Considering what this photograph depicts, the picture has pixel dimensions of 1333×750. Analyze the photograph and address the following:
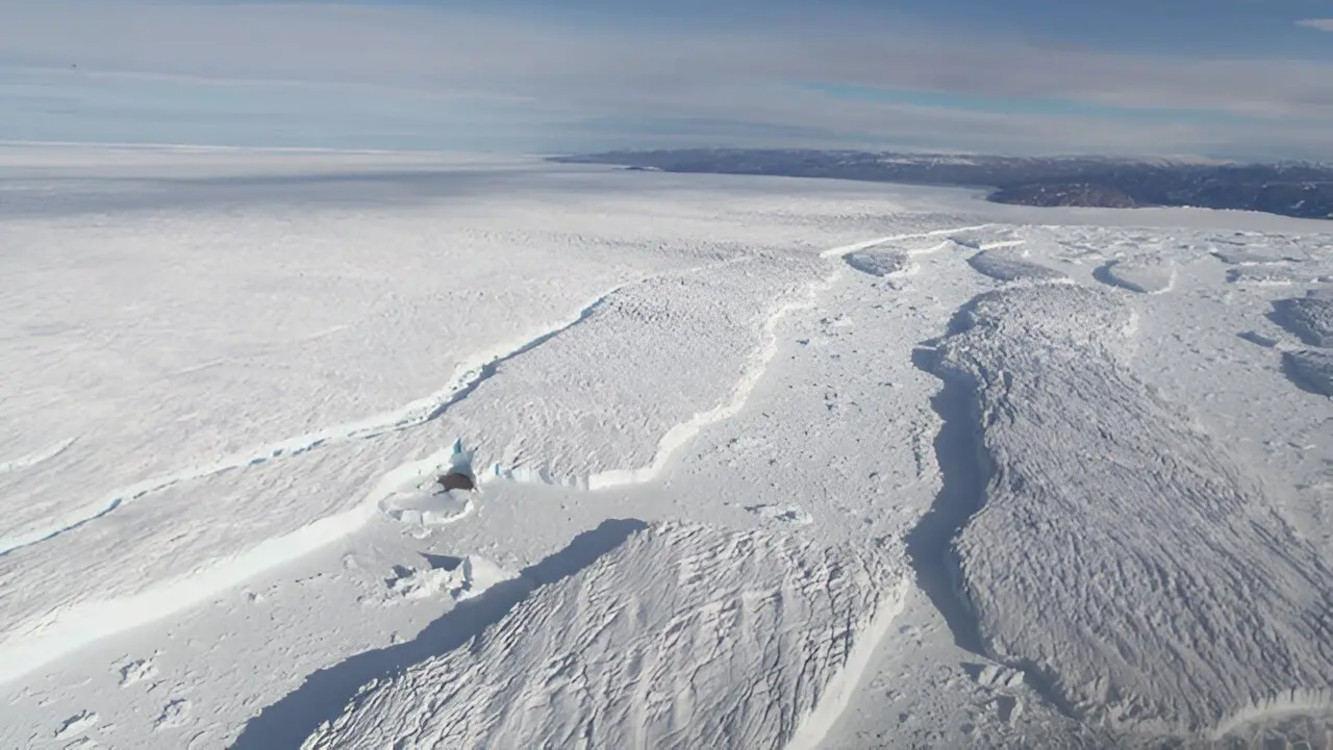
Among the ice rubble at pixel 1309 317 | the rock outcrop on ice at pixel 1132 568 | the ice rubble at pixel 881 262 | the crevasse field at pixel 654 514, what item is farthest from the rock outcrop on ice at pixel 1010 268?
the rock outcrop on ice at pixel 1132 568

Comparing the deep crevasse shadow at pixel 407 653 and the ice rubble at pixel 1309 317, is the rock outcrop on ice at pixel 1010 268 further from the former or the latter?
the deep crevasse shadow at pixel 407 653

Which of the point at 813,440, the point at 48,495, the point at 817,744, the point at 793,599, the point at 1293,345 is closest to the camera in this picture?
the point at 817,744

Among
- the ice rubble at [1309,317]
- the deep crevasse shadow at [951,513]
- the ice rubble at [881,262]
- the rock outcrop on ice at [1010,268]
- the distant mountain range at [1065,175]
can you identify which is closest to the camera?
the deep crevasse shadow at [951,513]

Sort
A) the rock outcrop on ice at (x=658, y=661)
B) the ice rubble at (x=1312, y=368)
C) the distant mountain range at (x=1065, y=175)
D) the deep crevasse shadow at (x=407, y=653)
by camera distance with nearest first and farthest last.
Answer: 1. the rock outcrop on ice at (x=658, y=661)
2. the deep crevasse shadow at (x=407, y=653)
3. the ice rubble at (x=1312, y=368)
4. the distant mountain range at (x=1065, y=175)

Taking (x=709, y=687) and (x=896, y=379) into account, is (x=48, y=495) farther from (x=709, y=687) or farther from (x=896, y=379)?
(x=896, y=379)

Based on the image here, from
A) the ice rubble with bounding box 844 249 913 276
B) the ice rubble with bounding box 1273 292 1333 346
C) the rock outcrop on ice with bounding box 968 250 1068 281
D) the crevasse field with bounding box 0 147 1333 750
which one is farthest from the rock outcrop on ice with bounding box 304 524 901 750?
the rock outcrop on ice with bounding box 968 250 1068 281

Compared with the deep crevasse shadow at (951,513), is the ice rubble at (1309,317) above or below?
above

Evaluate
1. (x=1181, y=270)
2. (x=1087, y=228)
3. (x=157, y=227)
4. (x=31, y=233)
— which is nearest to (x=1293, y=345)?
(x=1181, y=270)
